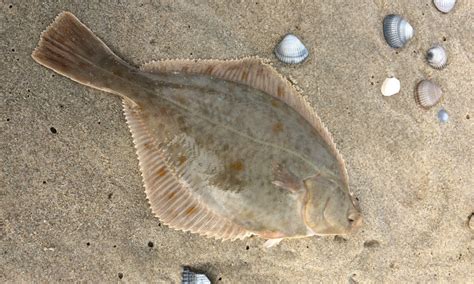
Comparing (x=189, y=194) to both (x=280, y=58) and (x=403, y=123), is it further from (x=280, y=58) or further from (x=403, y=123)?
(x=403, y=123)

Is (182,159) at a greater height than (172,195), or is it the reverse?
(182,159)

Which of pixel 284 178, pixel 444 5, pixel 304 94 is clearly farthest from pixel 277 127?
pixel 444 5

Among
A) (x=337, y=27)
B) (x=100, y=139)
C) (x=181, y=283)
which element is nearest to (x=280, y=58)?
(x=337, y=27)

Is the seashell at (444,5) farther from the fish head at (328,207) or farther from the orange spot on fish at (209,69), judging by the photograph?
the orange spot on fish at (209,69)

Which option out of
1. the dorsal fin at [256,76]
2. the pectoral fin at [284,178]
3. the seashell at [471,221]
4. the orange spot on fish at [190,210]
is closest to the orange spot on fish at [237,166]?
the pectoral fin at [284,178]

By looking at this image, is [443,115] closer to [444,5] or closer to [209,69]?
[444,5]

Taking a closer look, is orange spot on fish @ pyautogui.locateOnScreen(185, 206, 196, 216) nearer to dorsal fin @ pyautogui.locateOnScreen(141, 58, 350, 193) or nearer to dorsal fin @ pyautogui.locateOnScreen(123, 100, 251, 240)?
dorsal fin @ pyautogui.locateOnScreen(123, 100, 251, 240)
